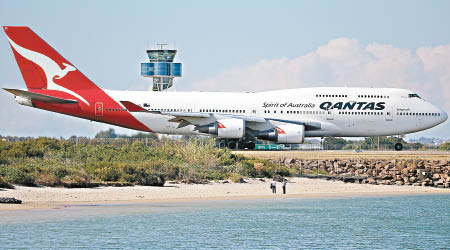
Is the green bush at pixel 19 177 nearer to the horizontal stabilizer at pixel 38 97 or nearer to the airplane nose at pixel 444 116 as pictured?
the horizontal stabilizer at pixel 38 97

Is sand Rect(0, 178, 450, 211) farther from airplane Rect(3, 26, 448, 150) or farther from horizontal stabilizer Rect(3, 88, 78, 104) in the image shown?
horizontal stabilizer Rect(3, 88, 78, 104)

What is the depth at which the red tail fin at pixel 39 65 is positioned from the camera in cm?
4753

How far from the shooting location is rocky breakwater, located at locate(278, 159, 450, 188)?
40344mm

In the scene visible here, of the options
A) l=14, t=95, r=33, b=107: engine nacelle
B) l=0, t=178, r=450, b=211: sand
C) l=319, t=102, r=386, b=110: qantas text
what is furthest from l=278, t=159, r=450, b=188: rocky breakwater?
l=14, t=95, r=33, b=107: engine nacelle

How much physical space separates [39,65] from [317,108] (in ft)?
59.6

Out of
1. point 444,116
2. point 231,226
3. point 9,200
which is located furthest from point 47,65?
point 444,116

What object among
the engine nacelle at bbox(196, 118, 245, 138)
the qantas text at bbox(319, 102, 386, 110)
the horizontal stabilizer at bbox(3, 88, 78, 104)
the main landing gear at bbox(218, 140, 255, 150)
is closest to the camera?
the engine nacelle at bbox(196, 118, 245, 138)

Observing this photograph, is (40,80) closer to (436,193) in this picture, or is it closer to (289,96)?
(289,96)

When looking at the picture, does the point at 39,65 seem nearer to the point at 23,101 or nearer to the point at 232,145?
the point at 23,101

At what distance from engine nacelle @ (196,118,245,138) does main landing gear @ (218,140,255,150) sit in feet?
6.83

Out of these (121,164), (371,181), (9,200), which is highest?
(121,164)

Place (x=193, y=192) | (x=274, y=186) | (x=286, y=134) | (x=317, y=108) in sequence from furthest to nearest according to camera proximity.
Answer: (x=317, y=108) < (x=286, y=134) < (x=274, y=186) < (x=193, y=192)

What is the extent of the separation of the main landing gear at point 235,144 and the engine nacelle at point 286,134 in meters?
2.60

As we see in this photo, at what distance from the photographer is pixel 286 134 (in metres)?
45.2
